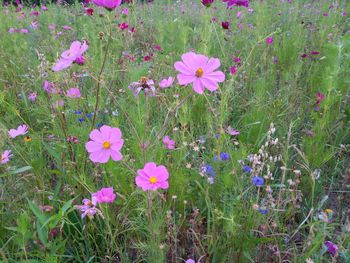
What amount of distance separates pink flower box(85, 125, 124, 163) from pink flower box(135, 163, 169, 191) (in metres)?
0.11

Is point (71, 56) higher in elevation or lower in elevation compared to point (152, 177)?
higher

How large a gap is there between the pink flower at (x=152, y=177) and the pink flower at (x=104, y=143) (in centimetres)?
11

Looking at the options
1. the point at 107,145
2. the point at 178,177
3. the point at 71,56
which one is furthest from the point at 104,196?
the point at 71,56

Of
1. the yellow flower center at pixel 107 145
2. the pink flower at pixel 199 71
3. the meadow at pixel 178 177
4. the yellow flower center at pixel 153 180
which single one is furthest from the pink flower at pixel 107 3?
the yellow flower center at pixel 153 180

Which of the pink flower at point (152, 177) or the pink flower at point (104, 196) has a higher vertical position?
the pink flower at point (152, 177)

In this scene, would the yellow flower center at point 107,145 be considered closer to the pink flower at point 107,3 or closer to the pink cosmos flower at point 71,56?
the pink cosmos flower at point 71,56

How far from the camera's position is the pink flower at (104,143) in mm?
999

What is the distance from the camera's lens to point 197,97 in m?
1.92

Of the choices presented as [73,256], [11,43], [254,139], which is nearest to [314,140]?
[254,139]

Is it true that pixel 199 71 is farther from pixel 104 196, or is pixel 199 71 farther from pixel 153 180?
pixel 104 196

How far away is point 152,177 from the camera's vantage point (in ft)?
3.11

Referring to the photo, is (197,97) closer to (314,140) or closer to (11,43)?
(314,140)

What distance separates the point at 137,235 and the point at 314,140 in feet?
2.93

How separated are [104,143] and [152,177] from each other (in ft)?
0.59
